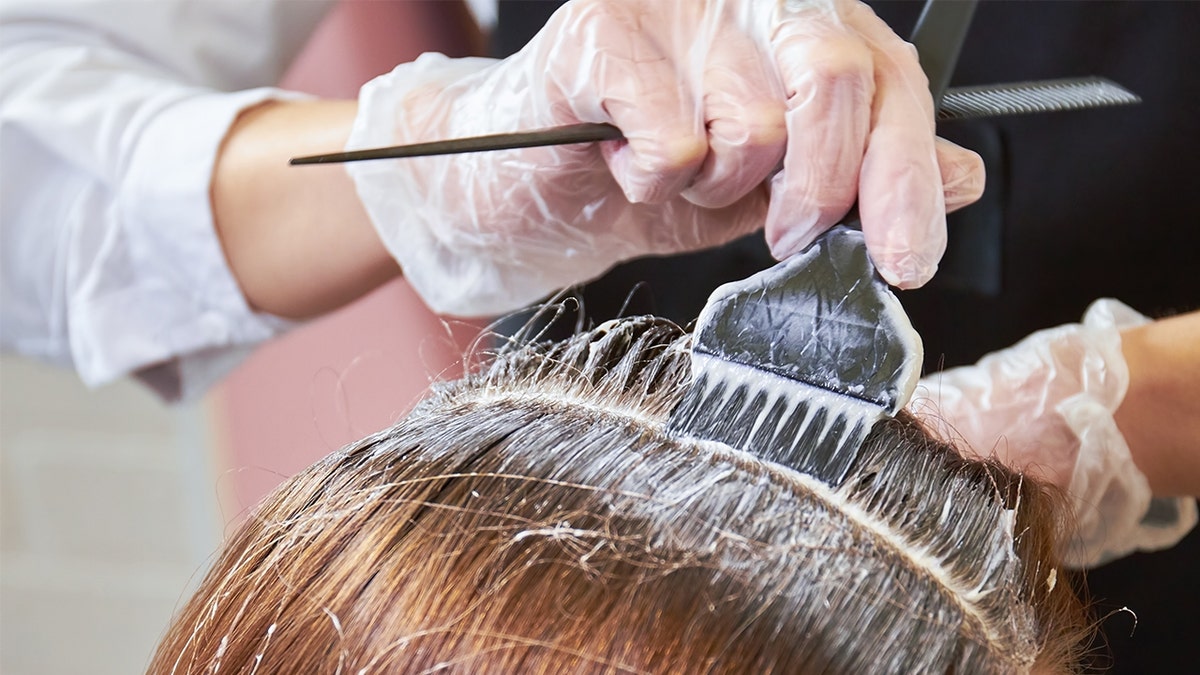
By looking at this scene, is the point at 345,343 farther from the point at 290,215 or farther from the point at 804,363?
the point at 804,363

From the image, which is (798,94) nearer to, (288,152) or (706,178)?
(706,178)

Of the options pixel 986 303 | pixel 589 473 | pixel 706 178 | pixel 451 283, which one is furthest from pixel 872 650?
pixel 986 303

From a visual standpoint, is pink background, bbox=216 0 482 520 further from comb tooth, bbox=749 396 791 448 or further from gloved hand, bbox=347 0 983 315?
comb tooth, bbox=749 396 791 448

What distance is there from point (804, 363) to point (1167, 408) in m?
0.56

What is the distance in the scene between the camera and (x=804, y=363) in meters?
0.67

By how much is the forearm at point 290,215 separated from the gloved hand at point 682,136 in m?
0.10

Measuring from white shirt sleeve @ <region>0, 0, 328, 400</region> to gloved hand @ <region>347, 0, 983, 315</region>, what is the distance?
301 millimetres

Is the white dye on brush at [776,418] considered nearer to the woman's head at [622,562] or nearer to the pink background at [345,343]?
the woman's head at [622,562]

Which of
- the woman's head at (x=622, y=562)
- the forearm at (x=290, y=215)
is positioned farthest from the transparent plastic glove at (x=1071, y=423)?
the forearm at (x=290, y=215)

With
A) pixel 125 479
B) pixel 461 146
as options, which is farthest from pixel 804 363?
pixel 125 479

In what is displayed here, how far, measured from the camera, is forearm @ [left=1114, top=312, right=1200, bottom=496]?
97 centimetres

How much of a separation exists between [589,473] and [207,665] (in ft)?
1.05

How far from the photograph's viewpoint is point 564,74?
85 centimetres

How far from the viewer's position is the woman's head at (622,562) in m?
0.58
